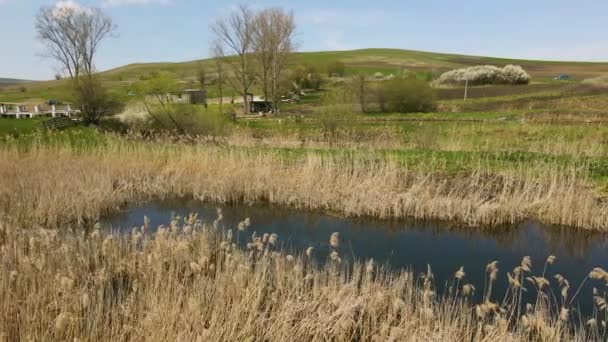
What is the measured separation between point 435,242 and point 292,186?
386 centimetres

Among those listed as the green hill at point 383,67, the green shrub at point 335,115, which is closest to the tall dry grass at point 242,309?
the green shrub at point 335,115

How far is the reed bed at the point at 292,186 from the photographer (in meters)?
8.91

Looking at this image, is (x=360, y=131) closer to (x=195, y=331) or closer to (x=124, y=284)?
(x=124, y=284)

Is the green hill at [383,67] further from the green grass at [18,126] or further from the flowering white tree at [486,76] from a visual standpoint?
the green grass at [18,126]

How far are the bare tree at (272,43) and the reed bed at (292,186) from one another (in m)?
31.6

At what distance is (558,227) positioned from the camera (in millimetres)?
8891

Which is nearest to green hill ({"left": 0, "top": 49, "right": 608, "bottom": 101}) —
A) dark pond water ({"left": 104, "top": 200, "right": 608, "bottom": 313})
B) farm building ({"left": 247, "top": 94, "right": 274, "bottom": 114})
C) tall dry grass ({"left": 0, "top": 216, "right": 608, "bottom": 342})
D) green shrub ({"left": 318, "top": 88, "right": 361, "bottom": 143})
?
farm building ({"left": 247, "top": 94, "right": 274, "bottom": 114})

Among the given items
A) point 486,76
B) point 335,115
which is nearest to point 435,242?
point 335,115

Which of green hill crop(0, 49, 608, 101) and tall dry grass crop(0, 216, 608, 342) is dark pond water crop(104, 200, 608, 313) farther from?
green hill crop(0, 49, 608, 101)

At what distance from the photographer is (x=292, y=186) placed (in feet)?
35.2

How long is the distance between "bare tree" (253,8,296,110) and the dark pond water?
33922mm

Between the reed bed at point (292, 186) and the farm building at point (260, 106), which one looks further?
the farm building at point (260, 106)

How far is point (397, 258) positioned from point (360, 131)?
1201 cm

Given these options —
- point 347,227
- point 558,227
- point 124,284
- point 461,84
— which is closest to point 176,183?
point 347,227
